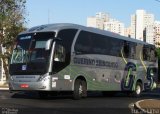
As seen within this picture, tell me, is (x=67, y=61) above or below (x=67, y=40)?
below

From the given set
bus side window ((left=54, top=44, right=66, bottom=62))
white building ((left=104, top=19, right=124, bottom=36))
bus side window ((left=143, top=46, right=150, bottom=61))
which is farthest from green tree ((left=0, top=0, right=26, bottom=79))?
white building ((left=104, top=19, right=124, bottom=36))

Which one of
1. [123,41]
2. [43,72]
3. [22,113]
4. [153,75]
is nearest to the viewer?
[22,113]

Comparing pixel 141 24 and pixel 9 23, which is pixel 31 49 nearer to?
pixel 9 23

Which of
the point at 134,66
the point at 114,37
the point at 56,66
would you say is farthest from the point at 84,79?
the point at 134,66

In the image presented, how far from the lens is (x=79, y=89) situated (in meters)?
23.0

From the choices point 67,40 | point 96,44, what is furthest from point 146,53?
point 67,40

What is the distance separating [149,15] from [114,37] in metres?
65.7

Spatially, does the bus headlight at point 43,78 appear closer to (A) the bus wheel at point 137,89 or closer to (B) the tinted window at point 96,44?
(B) the tinted window at point 96,44

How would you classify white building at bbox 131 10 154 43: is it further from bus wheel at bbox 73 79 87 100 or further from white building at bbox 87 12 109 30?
bus wheel at bbox 73 79 87 100

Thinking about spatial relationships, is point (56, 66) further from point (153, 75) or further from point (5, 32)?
point (5, 32)

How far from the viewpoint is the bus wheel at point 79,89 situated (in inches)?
896

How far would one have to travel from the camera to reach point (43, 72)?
21.0m

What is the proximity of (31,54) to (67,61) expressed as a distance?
5.71 ft

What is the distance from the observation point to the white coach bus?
836 inches
